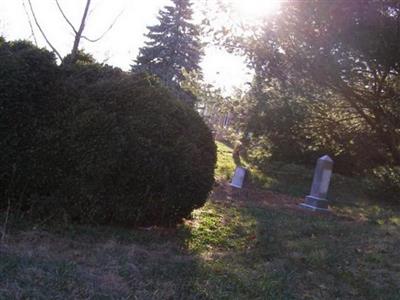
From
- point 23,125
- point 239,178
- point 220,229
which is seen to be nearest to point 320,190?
point 239,178

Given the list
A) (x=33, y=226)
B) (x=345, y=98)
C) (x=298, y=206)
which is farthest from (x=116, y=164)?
(x=345, y=98)

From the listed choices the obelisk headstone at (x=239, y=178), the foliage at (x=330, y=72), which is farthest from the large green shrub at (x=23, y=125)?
the obelisk headstone at (x=239, y=178)

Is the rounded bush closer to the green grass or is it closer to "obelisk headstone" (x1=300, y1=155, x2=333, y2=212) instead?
the green grass

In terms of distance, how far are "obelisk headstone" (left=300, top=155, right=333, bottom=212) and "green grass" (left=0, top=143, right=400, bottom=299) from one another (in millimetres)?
3069

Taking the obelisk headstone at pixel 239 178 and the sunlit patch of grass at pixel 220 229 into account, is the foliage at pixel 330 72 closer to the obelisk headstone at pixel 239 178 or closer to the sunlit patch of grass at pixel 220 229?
the obelisk headstone at pixel 239 178

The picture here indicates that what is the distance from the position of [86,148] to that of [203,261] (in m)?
1.99

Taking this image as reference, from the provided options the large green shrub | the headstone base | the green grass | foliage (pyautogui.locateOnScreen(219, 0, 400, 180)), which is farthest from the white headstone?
the large green shrub

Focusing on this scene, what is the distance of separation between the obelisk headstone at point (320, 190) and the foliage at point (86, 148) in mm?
5564

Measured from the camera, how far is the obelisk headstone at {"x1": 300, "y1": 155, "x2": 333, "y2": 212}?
12281 millimetres

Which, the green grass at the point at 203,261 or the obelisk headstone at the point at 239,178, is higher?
the obelisk headstone at the point at 239,178

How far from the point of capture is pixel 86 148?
6688 millimetres

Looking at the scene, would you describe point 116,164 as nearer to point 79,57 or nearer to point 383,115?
point 79,57

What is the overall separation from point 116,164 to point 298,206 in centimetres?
678

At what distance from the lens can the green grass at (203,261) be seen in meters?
4.73
